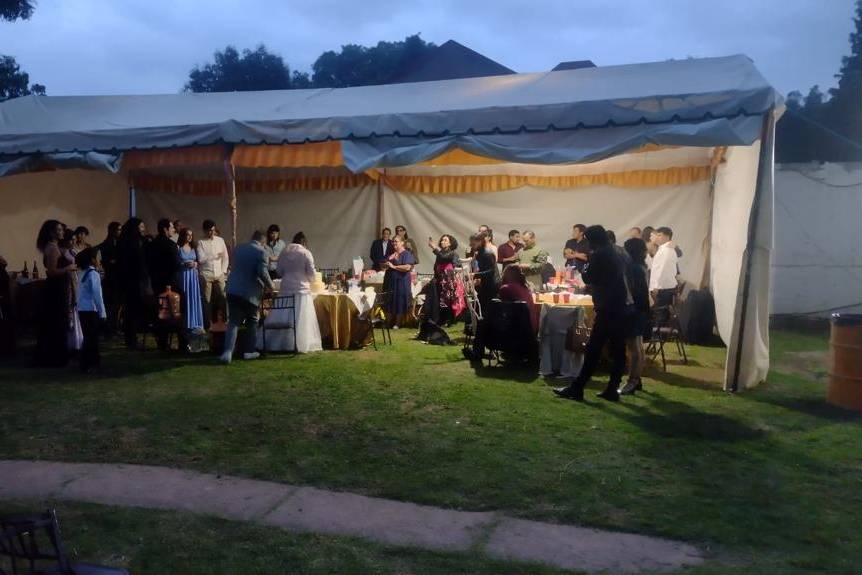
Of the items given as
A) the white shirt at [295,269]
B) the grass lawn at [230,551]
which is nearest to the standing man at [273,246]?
the white shirt at [295,269]

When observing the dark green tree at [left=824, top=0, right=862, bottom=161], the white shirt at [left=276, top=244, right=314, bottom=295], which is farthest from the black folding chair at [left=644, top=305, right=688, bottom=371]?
the dark green tree at [left=824, top=0, right=862, bottom=161]

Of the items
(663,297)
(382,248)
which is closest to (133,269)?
(382,248)

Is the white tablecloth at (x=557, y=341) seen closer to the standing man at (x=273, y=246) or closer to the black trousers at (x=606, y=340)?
the black trousers at (x=606, y=340)

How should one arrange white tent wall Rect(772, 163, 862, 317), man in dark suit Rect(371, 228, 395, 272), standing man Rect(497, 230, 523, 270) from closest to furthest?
standing man Rect(497, 230, 523, 270), white tent wall Rect(772, 163, 862, 317), man in dark suit Rect(371, 228, 395, 272)

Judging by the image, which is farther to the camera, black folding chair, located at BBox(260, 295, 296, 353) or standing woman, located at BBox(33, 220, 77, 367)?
black folding chair, located at BBox(260, 295, 296, 353)

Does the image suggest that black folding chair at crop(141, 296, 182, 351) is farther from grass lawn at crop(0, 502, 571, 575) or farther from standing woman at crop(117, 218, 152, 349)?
grass lawn at crop(0, 502, 571, 575)

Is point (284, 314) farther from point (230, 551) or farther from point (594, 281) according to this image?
point (230, 551)

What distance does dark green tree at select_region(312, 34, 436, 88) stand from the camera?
4872 centimetres

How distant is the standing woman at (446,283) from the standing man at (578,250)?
1680 millimetres

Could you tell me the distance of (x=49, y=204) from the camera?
12953 millimetres

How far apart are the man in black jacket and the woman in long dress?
3683 millimetres

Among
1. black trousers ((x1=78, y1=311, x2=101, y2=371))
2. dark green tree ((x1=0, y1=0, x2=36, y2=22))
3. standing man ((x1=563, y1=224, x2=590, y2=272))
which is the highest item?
dark green tree ((x1=0, y1=0, x2=36, y2=22))

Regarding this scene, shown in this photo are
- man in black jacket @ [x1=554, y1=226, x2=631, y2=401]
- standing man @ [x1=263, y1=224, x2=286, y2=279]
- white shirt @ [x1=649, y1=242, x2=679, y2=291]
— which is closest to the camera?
man in black jacket @ [x1=554, y1=226, x2=631, y2=401]

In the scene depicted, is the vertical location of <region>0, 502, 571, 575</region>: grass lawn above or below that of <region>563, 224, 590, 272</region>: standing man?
below
